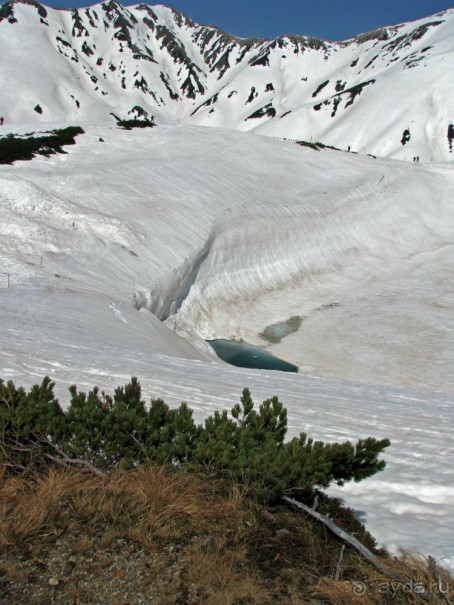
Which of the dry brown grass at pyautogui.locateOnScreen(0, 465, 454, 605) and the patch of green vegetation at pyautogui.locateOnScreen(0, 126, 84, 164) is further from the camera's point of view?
the patch of green vegetation at pyautogui.locateOnScreen(0, 126, 84, 164)

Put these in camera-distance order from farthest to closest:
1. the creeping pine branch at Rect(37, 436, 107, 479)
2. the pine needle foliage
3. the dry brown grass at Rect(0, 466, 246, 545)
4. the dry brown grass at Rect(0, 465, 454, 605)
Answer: the creeping pine branch at Rect(37, 436, 107, 479) → the pine needle foliage → the dry brown grass at Rect(0, 466, 246, 545) → the dry brown grass at Rect(0, 465, 454, 605)

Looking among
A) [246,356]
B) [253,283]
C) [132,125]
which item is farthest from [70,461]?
Result: [132,125]

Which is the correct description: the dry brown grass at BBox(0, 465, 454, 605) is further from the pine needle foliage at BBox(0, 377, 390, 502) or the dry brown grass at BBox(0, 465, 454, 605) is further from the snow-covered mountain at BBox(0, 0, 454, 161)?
the snow-covered mountain at BBox(0, 0, 454, 161)

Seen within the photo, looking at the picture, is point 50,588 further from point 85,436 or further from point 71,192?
point 71,192

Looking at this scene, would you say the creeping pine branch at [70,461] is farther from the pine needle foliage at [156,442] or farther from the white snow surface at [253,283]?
the white snow surface at [253,283]

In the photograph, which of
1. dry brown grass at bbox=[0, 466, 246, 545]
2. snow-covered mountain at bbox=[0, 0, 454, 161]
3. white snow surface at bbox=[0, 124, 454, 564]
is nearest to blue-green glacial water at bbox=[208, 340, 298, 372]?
white snow surface at bbox=[0, 124, 454, 564]

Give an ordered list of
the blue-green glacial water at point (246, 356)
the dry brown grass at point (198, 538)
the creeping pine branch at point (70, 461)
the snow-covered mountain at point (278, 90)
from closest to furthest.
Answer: the dry brown grass at point (198, 538) < the creeping pine branch at point (70, 461) < the blue-green glacial water at point (246, 356) < the snow-covered mountain at point (278, 90)

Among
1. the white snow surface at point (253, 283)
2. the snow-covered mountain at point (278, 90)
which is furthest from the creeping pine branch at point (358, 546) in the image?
the snow-covered mountain at point (278, 90)
